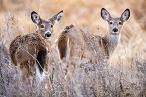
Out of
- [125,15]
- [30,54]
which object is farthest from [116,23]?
[30,54]

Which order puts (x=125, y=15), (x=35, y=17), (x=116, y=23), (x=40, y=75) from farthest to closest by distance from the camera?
(x=125, y=15) < (x=116, y=23) < (x=35, y=17) < (x=40, y=75)

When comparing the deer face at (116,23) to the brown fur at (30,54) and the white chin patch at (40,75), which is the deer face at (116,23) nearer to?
the brown fur at (30,54)

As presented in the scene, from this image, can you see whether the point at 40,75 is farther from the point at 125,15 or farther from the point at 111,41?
the point at 125,15

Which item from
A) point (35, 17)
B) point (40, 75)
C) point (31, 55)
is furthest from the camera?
point (35, 17)

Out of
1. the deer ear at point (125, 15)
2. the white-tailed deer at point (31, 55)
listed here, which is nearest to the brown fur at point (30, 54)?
the white-tailed deer at point (31, 55)

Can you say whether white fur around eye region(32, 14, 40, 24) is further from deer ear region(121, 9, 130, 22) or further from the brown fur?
deer ear region(121, 9, 130, 22)

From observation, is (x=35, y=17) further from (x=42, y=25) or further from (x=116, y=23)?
(x=116, y=23)

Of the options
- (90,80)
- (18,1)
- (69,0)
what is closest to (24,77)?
(90,80)

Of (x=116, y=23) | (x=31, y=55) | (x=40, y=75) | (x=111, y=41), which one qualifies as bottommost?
(x=40, y=75)

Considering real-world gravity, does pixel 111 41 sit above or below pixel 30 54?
above

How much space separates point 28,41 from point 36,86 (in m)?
0.97

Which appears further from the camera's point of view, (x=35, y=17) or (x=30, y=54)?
(x=35, y=17)

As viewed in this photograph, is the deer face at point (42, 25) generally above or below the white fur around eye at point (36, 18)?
below


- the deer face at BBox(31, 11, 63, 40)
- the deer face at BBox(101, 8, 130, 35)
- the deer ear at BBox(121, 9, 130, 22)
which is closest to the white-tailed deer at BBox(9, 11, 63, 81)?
the deer face at BBox(31, 11, 63, 40)
